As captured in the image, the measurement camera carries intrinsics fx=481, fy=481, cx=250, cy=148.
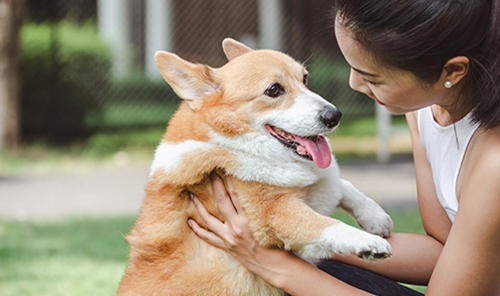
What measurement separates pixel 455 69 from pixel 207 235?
1086 millimetres

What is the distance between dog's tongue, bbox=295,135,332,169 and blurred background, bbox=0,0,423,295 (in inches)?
141

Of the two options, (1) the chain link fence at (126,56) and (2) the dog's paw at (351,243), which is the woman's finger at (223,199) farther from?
(1) the chain link fence at (126,56)

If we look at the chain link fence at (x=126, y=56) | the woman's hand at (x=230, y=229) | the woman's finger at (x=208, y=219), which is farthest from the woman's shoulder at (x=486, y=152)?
the chain link fence at (x=126, y=56)

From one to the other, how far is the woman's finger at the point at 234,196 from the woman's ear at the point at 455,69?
2.82 feet

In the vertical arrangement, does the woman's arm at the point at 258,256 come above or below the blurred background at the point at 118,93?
above

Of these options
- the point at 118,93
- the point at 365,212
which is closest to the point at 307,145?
the point at 365,212

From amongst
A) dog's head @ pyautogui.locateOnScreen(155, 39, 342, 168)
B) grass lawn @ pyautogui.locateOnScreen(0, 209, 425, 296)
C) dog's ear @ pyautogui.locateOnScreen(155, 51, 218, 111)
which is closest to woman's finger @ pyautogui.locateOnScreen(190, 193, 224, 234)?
dog's head @ pyautogui.locateOnScreen(155, 39, 342, 168)

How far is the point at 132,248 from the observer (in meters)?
1.96

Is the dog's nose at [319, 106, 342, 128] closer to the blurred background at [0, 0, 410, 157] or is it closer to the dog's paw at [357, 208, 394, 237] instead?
the dog's paw at [357, 208, 394, 237]

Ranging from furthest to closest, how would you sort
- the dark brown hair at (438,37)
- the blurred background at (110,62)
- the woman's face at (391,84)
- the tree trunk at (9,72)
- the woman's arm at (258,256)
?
the blurred background at (110,62) → the tree trunk at (9,72) → the woman's arm at (258,256) → the woman's face at (391,84) → the dark brown hair at (438,37)

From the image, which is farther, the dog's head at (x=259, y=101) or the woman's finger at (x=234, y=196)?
the dog's head at (x=259, y=101)

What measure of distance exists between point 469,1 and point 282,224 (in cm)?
96

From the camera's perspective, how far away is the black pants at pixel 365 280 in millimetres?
1936

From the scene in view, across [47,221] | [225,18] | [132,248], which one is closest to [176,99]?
[225,18]
